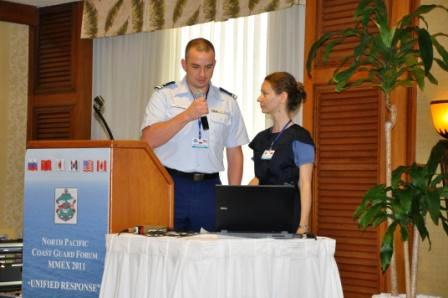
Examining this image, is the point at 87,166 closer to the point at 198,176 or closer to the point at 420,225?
the point at 198,176

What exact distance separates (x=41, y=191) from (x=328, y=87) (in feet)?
7.47

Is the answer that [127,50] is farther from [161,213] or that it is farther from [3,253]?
[161,213]

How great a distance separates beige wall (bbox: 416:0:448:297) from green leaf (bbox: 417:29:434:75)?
0.93 m

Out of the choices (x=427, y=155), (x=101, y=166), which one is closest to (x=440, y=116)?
(x=427, y=155)

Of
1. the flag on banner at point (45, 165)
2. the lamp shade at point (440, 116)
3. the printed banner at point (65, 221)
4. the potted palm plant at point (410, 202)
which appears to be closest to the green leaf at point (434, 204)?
the potted palm plant at point (410, 202)

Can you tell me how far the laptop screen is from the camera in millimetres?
2758

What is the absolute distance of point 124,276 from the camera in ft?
9.15

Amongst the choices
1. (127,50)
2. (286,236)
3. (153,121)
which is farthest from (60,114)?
(286,236)

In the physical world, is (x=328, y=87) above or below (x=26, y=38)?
below

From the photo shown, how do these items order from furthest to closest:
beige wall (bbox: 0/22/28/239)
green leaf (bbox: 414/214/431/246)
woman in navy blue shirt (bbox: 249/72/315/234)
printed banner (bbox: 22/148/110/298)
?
beige wall (bbox: 0/22/28/239), green leaf (bbox: 414/214/431/246), woman in navy blue shirt (bbox: 249/72/315/234), printed banner (bbox: 22/148/110/298)

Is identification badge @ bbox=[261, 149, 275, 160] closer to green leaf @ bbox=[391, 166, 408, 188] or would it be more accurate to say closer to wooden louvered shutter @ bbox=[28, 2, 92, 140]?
green leaf @ bbox=[391, 166, 408, 188]

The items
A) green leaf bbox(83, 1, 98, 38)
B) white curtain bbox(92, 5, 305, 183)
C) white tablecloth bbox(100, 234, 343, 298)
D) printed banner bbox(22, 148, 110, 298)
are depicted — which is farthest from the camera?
green leaf bbox(83, 1, 98, 38)

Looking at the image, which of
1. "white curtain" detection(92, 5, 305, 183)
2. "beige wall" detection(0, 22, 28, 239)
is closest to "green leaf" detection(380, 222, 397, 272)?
"white curtain" detection(92, 5, 305, 183)

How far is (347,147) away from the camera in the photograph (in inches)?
187
